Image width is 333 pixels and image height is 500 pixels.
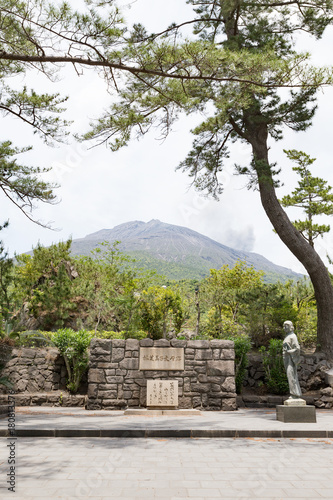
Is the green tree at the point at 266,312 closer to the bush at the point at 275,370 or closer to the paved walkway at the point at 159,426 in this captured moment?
the bush at the point at 275,370

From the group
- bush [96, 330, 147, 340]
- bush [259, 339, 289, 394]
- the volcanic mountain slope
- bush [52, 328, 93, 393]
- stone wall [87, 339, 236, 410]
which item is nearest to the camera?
stone wall [87, 339, 236, 410]

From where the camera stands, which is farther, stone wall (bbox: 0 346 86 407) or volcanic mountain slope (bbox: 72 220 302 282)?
volcanic mountain slope (bbox: 72 220 302 282)

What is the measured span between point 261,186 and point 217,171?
7.86 ft

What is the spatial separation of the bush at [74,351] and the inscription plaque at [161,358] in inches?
71.6

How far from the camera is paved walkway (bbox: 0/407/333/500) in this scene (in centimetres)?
355

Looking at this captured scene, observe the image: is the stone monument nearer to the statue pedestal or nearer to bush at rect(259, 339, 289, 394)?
the statue pedestal

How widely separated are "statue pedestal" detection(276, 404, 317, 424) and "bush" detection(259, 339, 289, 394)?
3.50m

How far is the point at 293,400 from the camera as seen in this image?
7867 millimetres

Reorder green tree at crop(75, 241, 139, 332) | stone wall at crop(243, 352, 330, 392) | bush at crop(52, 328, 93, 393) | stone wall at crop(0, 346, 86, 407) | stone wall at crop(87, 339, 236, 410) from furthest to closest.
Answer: green tree at crop(75, 241, 139, 332)
stone wall at crop(243, 352, 330, 392)
stone wall at crop(0, 346, 86, 407)
bush at crop(52, 328, 93, 393)
stone wall at crop(87, 339, 236, 410)

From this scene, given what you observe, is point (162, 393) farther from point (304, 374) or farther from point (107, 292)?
point (107, 292)

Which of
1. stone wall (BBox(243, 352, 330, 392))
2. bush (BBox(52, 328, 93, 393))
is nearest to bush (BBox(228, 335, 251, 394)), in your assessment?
stone wall (BBox(243, 352, 330, 392))

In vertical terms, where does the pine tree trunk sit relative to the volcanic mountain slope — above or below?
below

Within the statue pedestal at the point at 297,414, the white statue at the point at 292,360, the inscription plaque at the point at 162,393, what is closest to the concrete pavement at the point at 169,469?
the statue pedestal at the point at 297,414

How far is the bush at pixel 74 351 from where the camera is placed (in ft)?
34.3
